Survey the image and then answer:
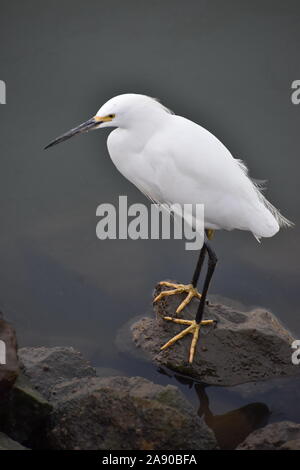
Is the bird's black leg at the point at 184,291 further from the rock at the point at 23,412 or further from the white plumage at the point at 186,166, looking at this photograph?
the rock at the point at 23,412

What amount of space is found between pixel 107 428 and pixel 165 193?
1258mm

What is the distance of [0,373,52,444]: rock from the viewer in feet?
8.87

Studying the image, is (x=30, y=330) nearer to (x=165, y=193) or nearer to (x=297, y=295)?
(x=165, y=193)

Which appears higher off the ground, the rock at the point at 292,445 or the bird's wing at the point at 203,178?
the bird's wing at the point at 203,178

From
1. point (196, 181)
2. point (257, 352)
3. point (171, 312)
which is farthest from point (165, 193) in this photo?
point (257, 352)

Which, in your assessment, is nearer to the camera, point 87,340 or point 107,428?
point 107,428

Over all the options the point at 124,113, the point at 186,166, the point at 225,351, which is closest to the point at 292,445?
the point at 225,351

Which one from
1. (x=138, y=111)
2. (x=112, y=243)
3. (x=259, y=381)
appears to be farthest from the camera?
(x=112, y=243)

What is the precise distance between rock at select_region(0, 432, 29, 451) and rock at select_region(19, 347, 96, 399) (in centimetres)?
35

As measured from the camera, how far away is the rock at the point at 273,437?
2.69 meters

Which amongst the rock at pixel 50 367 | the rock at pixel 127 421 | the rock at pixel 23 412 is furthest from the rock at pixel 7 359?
the rock at pixel 50 367

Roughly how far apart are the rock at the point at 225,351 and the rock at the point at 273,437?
27.2 inches

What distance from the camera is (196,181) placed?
332 centimetres

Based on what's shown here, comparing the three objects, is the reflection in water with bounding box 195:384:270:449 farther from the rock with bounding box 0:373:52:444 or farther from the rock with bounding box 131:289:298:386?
the rock with bounding box 0:373:52:444
